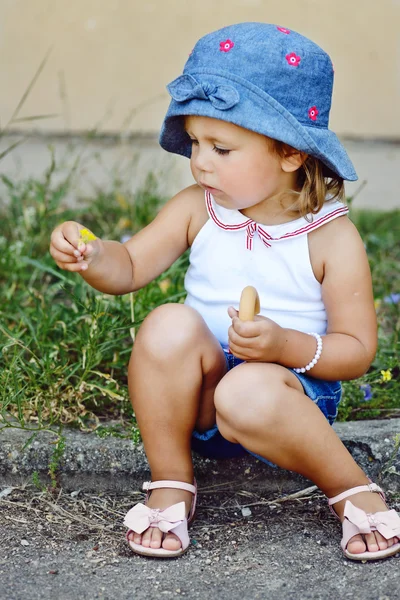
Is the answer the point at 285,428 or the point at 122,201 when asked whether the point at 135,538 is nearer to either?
the point at 285,428

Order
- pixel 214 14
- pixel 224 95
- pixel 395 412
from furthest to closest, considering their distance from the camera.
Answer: pixel 214 14, pixel 395 412, pixel 224 95

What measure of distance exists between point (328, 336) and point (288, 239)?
0.25 meters

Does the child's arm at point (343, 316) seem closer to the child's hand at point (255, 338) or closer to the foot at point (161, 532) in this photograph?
the child's hand at point (255, 338)

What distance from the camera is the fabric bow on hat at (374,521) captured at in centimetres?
196

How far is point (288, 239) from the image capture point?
6.96ft

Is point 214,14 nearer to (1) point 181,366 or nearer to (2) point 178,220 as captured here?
(2) point 178,220

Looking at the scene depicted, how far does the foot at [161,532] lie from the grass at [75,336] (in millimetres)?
240

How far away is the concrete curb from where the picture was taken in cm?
226

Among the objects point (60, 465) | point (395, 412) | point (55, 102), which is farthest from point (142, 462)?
point (55, 102)

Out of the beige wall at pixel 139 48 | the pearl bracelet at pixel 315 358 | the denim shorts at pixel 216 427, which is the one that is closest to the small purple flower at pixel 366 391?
the denim shorts at pixel 216 427

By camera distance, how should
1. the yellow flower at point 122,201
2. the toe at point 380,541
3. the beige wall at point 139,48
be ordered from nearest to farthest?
1. the toe at point 380,541
2. the yellow flower at point 122,201
3. the beige wall at point 139,48

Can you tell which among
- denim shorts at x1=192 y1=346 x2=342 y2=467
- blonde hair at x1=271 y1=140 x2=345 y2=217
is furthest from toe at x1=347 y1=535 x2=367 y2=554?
blonde hair at x1=271 y1=140 x2=345 y2=217

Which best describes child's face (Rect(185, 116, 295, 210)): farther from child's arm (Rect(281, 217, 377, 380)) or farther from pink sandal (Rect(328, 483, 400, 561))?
pink sandal (Rect(328, 483, 400, 561))

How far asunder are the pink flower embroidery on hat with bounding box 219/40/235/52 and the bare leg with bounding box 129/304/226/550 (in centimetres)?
59
